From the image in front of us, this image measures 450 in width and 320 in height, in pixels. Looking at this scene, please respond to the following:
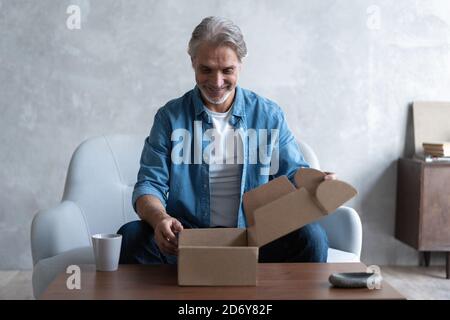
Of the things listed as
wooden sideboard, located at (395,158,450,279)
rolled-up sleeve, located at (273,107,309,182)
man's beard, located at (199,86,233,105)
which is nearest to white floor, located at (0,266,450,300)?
wooden sideboard, located at (395,158,450,279)

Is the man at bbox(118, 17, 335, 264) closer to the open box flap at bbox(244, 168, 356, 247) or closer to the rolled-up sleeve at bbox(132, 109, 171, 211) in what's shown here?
the rolled-up sleeve at bbox(132, 109, 171, 211)

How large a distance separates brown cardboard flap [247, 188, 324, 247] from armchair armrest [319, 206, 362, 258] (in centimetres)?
81

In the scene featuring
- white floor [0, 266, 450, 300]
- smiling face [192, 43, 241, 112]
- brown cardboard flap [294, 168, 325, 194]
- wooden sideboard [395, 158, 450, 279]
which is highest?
smiling face [192, 43, 241, 112]

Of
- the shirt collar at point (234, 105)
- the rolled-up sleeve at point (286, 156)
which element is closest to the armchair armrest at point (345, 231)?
the rolled-up sleeve at point (286, 156)

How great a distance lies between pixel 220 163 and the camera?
2207 mm

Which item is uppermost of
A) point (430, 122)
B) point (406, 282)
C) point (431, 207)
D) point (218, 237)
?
point (430, 122)

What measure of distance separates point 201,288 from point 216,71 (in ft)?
2.54

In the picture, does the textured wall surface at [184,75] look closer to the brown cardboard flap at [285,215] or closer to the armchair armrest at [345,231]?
the armchair armrest at [345,231]

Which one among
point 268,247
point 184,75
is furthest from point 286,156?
point 184,75

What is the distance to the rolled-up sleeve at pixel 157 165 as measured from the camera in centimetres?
206

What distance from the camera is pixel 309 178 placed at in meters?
1.71

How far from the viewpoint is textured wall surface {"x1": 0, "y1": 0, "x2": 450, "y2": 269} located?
139 inches

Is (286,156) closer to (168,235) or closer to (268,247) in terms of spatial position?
(268,247)

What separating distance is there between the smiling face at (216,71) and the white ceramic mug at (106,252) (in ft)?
2.04
